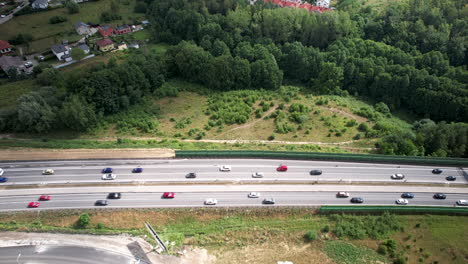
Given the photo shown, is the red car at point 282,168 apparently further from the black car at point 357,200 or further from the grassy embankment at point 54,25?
the grassy embankment at point 54,25

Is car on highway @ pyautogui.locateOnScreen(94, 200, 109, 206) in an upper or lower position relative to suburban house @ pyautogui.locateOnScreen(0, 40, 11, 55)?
lower

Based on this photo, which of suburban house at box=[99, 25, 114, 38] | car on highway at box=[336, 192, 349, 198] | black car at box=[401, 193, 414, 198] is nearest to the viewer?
car on highway at box=[336, 192, 349, 198]

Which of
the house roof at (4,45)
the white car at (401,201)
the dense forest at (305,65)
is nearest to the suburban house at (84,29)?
the house roof at (4,45)

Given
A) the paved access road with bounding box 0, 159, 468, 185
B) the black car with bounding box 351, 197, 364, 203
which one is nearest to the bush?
the black car with bounding box 351, 197, 364, 203

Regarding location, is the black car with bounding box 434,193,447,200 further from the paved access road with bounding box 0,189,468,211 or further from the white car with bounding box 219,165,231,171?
the white car with bounding box 219,165,231,171

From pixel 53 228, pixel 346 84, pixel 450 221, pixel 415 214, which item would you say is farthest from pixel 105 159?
pixel 346 84

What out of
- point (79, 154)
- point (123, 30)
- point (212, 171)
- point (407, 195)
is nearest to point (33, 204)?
point (79, 154)

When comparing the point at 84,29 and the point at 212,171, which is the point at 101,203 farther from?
the point at 84,29
